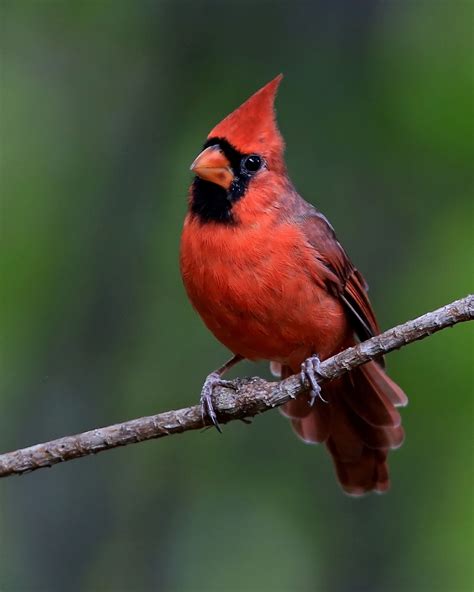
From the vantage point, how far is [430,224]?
5.66 metres

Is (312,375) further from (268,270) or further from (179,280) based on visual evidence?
(179,280)

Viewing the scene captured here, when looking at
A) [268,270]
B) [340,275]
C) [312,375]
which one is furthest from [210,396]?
[340,275]

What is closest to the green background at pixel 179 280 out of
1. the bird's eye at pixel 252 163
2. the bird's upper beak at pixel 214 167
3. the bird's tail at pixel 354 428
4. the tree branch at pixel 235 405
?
the bird's tail at pixel 354 428

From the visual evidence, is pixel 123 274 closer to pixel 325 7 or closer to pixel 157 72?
pixel 157 72

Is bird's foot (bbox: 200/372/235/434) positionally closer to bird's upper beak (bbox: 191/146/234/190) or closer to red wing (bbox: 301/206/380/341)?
red wing (bbox: 301/206/380/341)

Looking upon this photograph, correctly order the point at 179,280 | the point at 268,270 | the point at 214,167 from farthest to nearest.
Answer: the point at 179,280 < the point at 214,167 < the point at 268,270

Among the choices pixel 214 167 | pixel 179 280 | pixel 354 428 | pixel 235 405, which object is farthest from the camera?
pixel 179 280

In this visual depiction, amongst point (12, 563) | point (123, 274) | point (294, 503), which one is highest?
point (123, 274)

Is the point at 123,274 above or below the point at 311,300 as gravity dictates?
below

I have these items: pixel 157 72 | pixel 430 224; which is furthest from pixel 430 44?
pixel 157 72

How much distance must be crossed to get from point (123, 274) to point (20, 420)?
3.02ft

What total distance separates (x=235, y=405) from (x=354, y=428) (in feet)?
3.80

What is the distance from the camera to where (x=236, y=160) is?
436cm

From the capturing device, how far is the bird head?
169 inches
